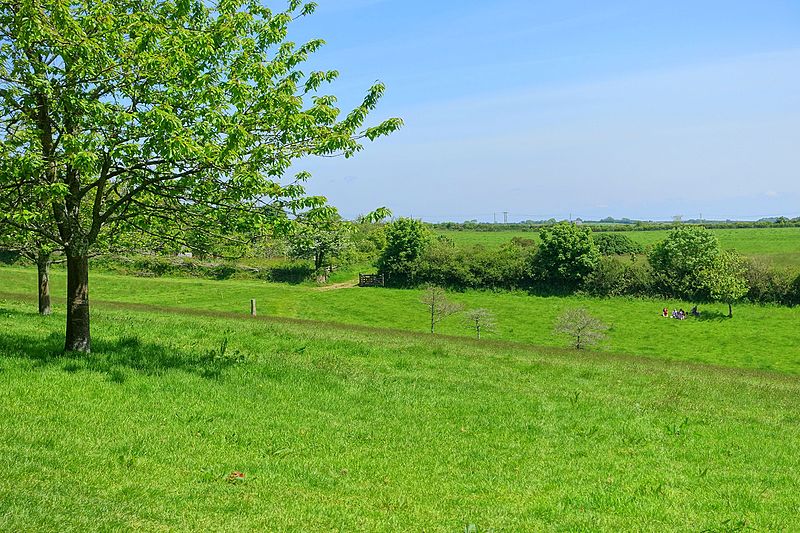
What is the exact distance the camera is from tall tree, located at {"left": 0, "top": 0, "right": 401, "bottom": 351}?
11.7 metres

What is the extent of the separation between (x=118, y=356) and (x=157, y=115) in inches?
258

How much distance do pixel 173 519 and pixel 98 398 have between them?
5.46 metres

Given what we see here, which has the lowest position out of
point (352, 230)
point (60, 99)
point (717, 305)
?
point (717, 305)

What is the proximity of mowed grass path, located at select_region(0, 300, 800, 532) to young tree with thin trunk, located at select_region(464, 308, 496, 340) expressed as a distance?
3749 cm

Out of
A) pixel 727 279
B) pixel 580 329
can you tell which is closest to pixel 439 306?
pixel 580 329

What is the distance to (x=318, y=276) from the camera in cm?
8912

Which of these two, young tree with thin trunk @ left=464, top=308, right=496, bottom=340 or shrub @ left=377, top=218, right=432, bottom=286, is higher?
shrub @ left=377, top=218, right=432, bottom=286

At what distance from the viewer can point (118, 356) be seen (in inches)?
578

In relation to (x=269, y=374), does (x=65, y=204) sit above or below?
above

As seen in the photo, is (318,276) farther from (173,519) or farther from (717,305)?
(173,519)

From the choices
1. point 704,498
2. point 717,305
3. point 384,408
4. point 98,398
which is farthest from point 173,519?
point 717,305

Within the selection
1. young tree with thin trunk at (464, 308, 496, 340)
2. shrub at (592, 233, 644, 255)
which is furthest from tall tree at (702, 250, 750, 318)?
shrub at (592, 233, 644, 255)

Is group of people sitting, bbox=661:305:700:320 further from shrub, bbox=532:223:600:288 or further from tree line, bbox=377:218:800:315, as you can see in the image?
shrub, bbox=532:223:600:288

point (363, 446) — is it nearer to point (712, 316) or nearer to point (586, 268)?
point (712, 316)
